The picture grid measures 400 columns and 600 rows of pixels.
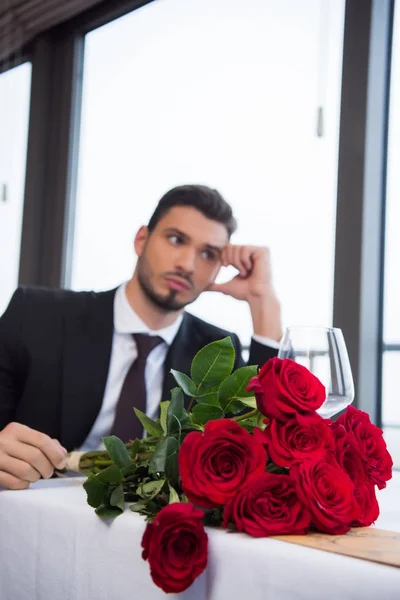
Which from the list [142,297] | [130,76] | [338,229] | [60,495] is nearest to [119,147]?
[130,76]

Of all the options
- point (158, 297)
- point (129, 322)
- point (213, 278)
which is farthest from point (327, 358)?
point (213, 278)

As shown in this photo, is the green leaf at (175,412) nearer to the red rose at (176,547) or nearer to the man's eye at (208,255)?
the red rose at (176,547)

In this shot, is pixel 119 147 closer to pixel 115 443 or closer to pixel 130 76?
→ pixel 130 76

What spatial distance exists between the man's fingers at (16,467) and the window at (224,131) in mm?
1491

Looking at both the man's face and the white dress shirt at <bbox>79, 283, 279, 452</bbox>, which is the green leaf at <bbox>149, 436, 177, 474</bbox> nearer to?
the white dress shirt at <bbox>79, 283, 279, 452</bbox>

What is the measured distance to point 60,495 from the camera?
883mm

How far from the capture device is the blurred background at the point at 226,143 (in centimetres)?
222

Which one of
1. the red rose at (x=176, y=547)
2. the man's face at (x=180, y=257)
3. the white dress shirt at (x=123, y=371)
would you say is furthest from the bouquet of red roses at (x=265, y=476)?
the man's face at (x=180, y=257)

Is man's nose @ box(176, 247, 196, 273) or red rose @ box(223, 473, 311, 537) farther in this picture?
man's nose @ box(176, 247, 196, 273)

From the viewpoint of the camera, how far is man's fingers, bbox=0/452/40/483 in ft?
3.00

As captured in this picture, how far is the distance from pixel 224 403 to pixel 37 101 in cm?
288

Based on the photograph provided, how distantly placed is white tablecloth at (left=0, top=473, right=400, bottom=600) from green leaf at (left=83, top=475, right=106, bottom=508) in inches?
1.0

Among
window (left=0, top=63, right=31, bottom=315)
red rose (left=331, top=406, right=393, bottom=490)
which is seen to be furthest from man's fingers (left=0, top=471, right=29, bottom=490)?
window (left=0, top=63, right=31, bottom=315)

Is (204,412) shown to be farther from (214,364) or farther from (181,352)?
(181,352)
